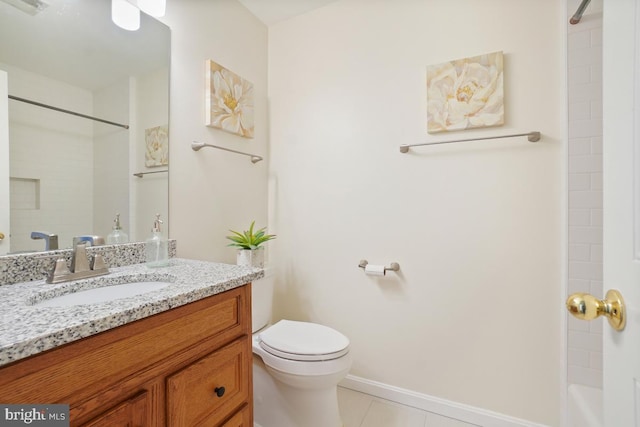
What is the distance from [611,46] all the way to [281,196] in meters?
1.71

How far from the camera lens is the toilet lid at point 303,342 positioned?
1238 millimetres

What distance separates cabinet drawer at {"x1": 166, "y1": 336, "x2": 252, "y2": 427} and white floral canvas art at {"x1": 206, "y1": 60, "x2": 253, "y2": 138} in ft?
3.99

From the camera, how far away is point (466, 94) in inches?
57.8

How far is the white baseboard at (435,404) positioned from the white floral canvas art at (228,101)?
1.72 meters

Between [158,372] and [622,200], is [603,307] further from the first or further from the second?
[158,372]

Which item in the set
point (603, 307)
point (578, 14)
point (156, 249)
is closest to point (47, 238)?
point (156, 249)

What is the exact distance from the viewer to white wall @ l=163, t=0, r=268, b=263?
57.2 inches

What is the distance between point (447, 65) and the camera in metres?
1.51

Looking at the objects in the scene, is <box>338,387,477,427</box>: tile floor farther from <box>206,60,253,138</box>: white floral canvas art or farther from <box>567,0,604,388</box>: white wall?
<box>206,60,253,138</box>: white floral canvas art

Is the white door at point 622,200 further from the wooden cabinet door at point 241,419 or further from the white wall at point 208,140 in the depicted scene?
the white wall at point 208,140

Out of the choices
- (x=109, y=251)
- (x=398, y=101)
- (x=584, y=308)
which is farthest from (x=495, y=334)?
(x=109, y=251)

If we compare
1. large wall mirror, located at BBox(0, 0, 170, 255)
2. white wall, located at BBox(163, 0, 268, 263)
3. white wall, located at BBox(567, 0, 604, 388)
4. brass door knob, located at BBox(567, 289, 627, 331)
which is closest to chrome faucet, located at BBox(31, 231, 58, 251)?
large wall mirror, located at BBox(0, 0, 170, 255)

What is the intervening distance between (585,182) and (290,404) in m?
1.69

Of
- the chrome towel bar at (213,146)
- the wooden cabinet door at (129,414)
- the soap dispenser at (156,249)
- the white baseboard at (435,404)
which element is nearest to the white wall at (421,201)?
the white baseboard at (435,404)
